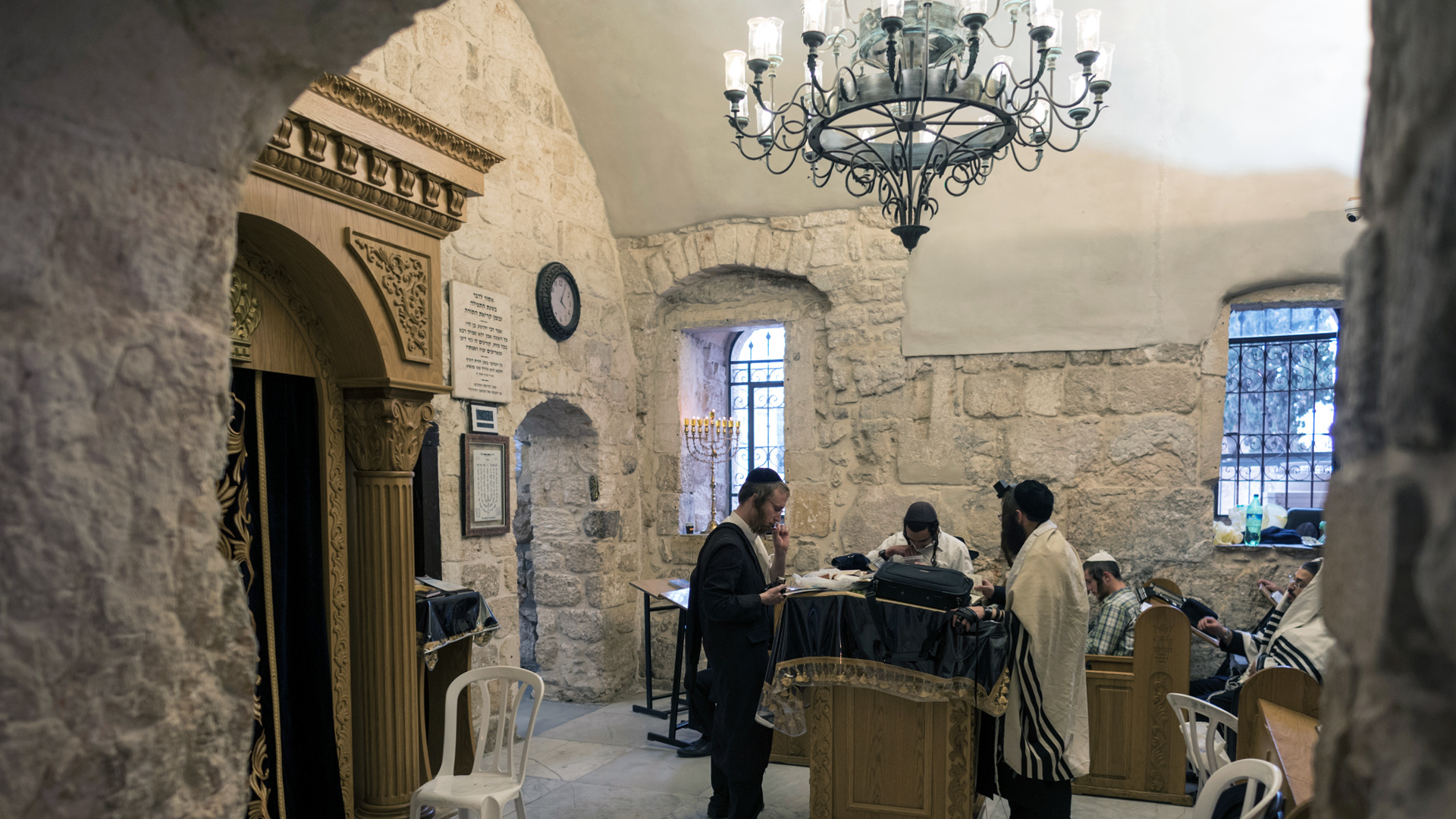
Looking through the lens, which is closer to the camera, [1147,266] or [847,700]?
[847,700]

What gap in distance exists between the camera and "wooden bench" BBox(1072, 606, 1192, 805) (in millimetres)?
4105

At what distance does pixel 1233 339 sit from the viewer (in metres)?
5.82

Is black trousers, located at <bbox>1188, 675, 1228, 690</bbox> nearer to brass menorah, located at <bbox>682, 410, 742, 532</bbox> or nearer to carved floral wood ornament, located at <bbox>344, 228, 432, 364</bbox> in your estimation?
brass menorah, located at <bbox>682, 410, 742, 532</bbox>

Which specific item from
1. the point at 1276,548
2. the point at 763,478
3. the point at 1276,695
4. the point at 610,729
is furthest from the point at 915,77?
the point at 610,729

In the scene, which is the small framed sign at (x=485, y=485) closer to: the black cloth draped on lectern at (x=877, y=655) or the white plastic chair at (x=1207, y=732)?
the black cloth draped on lectern at (x=877, y=655)

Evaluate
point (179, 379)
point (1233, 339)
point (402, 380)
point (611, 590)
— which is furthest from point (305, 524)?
point (1233, 339)

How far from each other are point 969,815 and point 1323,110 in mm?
4055

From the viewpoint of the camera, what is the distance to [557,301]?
18.1ft

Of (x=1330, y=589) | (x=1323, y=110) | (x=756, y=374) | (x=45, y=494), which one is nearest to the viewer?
(x=1330, y=589)

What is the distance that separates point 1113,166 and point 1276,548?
236cm

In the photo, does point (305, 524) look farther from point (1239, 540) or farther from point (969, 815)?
point (1239, 540)

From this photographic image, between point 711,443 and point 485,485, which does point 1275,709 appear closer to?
point 485,485

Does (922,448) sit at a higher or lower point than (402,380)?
lower

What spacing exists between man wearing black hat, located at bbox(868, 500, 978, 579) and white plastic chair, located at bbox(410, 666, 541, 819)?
6.45ft
